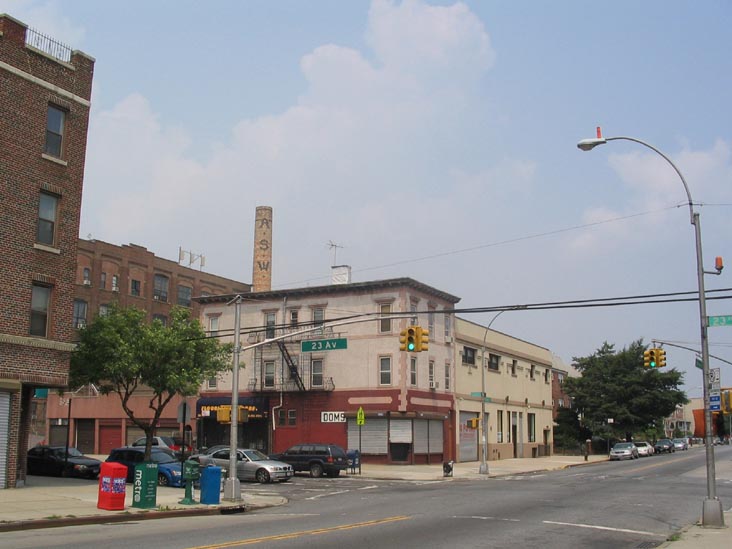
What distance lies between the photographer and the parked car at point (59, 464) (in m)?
34.7

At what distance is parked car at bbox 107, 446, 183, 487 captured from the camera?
100 feet

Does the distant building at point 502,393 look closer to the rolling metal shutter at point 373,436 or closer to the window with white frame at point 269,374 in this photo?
the rolling metal shutter at point 373,436

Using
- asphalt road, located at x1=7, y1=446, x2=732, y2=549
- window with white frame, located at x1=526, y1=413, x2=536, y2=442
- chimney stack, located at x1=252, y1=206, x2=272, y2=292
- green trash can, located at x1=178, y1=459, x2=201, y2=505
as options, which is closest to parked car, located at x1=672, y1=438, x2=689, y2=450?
window with white frame, located at x1=526, y1=413, x2=536, y2=442

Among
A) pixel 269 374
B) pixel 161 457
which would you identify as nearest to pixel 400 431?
pixel 269 374

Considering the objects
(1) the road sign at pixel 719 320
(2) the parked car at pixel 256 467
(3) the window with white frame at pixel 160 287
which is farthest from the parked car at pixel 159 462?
(3) the window with white frame at pixel 160 287

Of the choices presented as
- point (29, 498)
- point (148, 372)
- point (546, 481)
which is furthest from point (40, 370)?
point (546, 481)

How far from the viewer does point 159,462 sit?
33.0 metres

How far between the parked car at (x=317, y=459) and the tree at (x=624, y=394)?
38.9 metres

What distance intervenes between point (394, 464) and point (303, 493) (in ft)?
63.8

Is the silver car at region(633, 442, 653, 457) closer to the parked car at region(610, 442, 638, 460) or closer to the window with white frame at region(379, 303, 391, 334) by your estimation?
the parked car at region(610, 442, 638, 460)

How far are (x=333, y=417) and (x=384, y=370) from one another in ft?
14.6

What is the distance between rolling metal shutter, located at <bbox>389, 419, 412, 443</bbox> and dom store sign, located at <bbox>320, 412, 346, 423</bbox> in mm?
3113

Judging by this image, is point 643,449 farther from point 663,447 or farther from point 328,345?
point 328,345

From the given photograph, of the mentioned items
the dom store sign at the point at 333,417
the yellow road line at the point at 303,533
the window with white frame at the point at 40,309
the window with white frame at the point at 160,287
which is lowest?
the yellow road line at the point at 303,533
